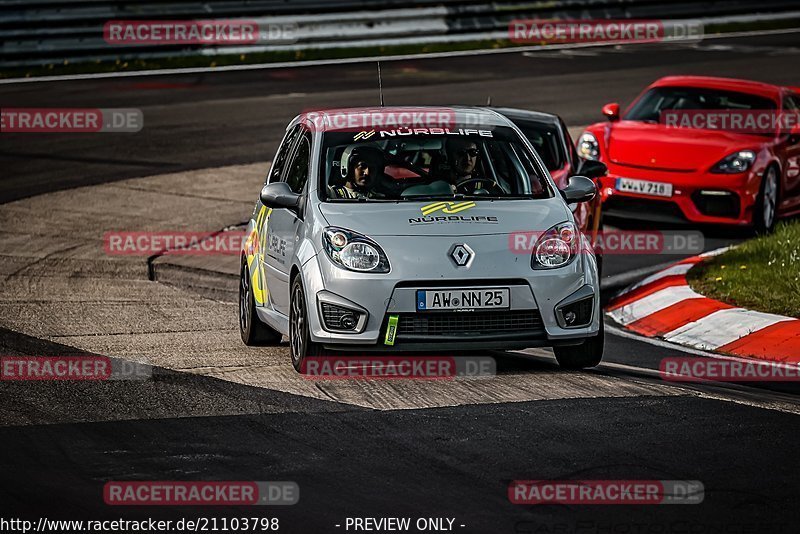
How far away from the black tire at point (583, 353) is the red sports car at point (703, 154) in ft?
19.1

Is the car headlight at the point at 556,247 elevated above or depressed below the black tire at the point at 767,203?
above

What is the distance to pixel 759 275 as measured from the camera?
12.0 meters

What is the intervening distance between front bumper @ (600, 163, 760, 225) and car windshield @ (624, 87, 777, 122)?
1207mm

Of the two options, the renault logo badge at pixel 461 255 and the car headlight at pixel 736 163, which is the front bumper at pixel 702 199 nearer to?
the car headlight at pixel 736 163

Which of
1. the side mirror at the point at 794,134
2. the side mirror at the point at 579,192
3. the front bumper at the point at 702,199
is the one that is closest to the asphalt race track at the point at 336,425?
the front bumper at the point at 702,199

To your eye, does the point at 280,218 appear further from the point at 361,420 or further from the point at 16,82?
the point at 16,82

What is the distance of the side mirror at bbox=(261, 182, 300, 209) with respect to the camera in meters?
9.25

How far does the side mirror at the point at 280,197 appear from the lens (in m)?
9.25

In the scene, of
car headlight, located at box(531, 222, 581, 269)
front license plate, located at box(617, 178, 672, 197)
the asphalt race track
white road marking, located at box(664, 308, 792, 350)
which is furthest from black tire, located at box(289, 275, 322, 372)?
front license plate, located at box(617, 178, 672, 197)

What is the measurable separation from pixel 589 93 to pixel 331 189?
1503 cm

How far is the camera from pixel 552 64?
2712 cm

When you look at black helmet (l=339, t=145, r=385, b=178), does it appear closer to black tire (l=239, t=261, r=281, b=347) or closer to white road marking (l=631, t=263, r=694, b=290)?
black tire (l=239, t=261, r=281, b=347)

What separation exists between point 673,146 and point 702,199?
63 centimetres

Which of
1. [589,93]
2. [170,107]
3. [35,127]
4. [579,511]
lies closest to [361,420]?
[579,511]
